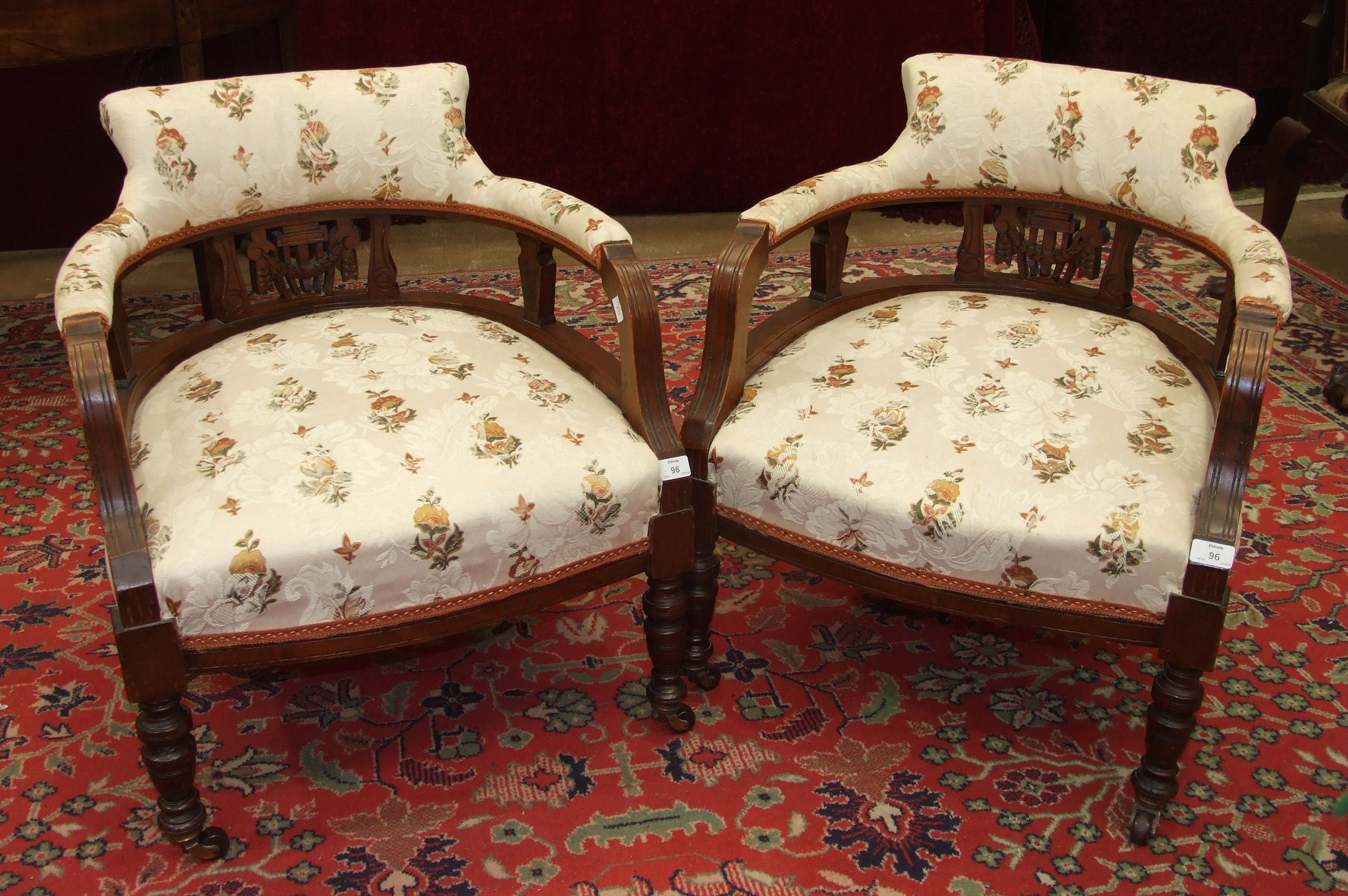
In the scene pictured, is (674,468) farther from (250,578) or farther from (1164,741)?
(1164,741)

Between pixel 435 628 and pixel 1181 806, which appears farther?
pixel 1181 806

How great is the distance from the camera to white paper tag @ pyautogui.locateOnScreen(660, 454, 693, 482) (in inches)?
65.6

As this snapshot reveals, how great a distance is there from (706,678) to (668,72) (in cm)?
258

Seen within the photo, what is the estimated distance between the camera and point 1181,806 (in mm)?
1719

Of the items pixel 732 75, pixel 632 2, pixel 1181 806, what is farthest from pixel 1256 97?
pixel 1181 806

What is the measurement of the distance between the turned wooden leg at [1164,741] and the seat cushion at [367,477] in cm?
75

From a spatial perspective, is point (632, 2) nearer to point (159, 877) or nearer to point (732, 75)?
point (732, 75)

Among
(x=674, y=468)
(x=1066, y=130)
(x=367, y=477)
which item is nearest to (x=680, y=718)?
(x=674, y=468)

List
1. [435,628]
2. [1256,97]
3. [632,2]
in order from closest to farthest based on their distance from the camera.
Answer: [435,628], [632,2], [1256,97]

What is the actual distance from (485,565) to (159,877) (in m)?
0.63

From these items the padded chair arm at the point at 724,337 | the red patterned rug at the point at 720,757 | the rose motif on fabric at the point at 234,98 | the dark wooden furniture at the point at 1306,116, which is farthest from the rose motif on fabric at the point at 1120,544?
the dark wooden furniture at the point at 1306,116

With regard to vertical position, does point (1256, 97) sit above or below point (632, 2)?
below

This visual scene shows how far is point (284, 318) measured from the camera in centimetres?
200

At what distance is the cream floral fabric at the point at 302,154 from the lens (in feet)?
5.87
